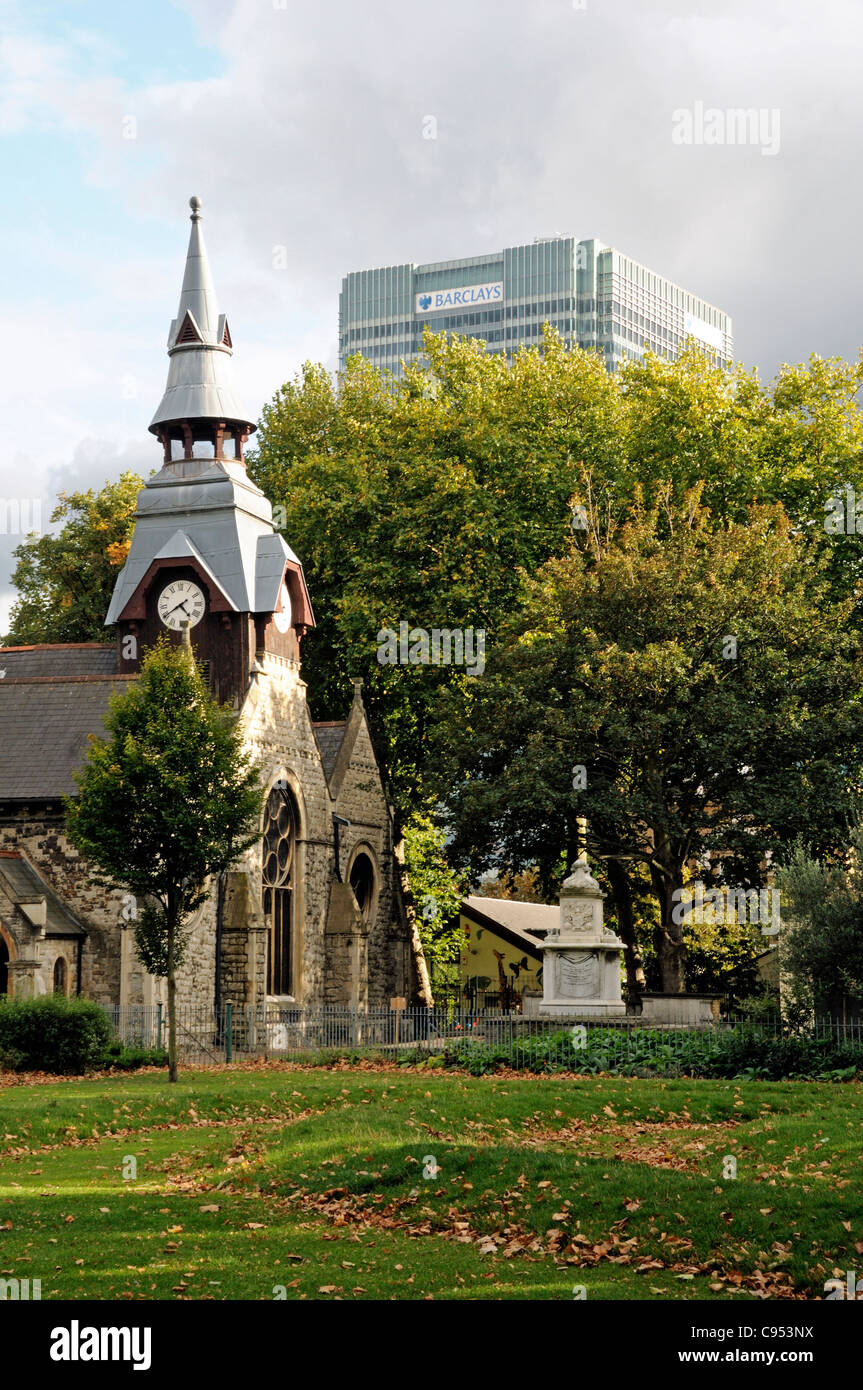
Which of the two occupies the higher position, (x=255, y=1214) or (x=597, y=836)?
(x=597, y=836)

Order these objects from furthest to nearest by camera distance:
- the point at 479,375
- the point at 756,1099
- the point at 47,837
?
the point at 479,375
the point at 47,837
the point at 756,1099

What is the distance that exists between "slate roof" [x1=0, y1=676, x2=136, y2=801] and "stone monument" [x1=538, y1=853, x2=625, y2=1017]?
11.1 metres

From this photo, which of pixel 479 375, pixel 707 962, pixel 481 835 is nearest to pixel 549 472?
pixel 479 375

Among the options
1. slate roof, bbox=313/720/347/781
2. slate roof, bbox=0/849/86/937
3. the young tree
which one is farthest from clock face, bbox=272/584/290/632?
the young tree

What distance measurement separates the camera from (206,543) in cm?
3966

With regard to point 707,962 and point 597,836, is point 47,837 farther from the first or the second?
point 707,962

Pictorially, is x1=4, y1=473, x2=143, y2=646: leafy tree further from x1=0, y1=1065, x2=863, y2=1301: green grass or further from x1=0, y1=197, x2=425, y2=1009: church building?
x1=0, y1=1065, x2=863, y2=1301: green grass

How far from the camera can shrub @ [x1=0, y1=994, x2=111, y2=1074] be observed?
85.9ft

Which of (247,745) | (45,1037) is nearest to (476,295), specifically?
(247,745)

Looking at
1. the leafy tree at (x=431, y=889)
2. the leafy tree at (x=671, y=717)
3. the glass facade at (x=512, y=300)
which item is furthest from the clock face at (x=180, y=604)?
the glass facade at (x=512, y=300)

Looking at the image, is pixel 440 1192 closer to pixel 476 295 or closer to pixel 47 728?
pixel 47 728

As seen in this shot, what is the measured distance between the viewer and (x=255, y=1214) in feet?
45.5

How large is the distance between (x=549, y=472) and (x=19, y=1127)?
26943 millimetres

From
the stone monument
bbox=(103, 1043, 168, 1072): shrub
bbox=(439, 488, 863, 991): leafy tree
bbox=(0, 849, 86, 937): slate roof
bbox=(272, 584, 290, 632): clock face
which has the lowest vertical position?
bbox=(103, 1043, 168, 1072): shrub
